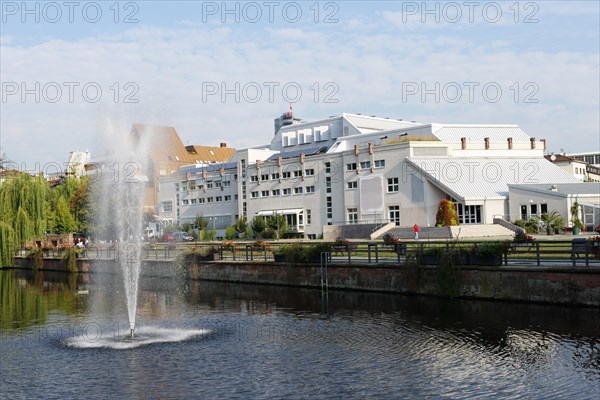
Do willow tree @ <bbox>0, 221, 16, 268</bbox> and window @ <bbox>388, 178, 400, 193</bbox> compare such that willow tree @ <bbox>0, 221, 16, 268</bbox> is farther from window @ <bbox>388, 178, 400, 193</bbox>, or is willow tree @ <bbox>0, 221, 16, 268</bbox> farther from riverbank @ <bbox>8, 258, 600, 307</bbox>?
window @ <bbox>388, 178, 400, 193</bbox>

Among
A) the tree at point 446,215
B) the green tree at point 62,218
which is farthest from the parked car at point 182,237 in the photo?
the tree at point 446,215

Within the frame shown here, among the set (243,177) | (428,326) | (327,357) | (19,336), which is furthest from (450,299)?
(243,177)

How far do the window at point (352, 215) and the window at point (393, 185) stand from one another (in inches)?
201

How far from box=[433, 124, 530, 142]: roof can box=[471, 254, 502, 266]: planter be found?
52612 mm

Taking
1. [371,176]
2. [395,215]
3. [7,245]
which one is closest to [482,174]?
[395,215]

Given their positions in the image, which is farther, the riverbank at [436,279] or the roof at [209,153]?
the roof at [209,153]

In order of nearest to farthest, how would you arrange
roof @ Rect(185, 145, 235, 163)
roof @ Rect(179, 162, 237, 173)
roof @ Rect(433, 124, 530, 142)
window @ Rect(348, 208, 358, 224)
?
window @ Rect(348, 208, 358, 224)
roof @ Rect(433, 124, 530, 142)
roof @ Rect(179, 162, 237, 173)
roof @ Rect(185, 145, 235, 163)

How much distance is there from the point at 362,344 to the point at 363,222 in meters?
52.9

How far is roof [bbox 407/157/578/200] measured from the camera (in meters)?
65.4

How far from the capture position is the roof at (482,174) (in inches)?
2574

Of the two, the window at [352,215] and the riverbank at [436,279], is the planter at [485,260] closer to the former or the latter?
the riverbank at [436,279]

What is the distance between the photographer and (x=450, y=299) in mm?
26328

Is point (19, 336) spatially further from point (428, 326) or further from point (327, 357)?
point (428, 326)

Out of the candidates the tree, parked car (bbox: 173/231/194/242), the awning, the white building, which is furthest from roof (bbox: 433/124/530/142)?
parked car (bbox: 173/231/194/242)
